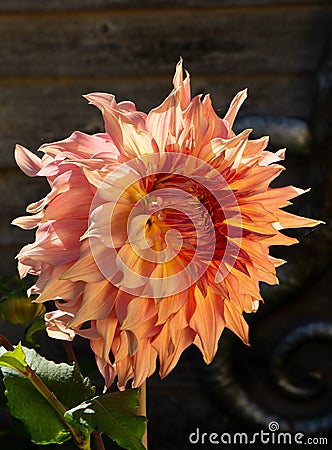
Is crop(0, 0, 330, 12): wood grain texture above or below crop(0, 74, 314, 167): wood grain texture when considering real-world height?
above

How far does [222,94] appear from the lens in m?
1.37

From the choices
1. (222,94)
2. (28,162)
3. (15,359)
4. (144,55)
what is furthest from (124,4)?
(15,359)

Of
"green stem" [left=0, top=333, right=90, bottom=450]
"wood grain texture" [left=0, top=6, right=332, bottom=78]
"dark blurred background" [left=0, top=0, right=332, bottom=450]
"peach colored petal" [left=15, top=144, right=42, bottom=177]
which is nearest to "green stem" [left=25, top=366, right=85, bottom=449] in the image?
"green stem" [left=0, top=333, right=90, bottom=450]

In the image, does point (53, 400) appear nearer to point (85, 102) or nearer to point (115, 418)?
point (115, 418)

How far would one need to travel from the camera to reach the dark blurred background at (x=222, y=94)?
135cm

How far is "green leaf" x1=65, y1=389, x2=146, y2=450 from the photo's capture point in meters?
0.52

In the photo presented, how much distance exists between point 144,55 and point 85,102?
0.14 m

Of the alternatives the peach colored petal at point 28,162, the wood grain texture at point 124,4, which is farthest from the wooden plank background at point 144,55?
the peach colored petal at point 28,162

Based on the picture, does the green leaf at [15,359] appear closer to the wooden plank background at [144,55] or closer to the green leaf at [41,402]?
the green leaf at [41,402]

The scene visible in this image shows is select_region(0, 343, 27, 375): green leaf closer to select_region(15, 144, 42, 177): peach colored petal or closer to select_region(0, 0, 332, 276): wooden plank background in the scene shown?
select_region(15, 144, 42, 177): peach colored petal

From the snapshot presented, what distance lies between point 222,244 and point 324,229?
946 mm

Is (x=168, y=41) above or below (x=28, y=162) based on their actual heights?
below

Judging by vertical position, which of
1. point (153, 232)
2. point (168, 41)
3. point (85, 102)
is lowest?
point (85, 102)

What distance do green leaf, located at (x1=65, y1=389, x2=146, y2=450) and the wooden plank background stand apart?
0.87m
